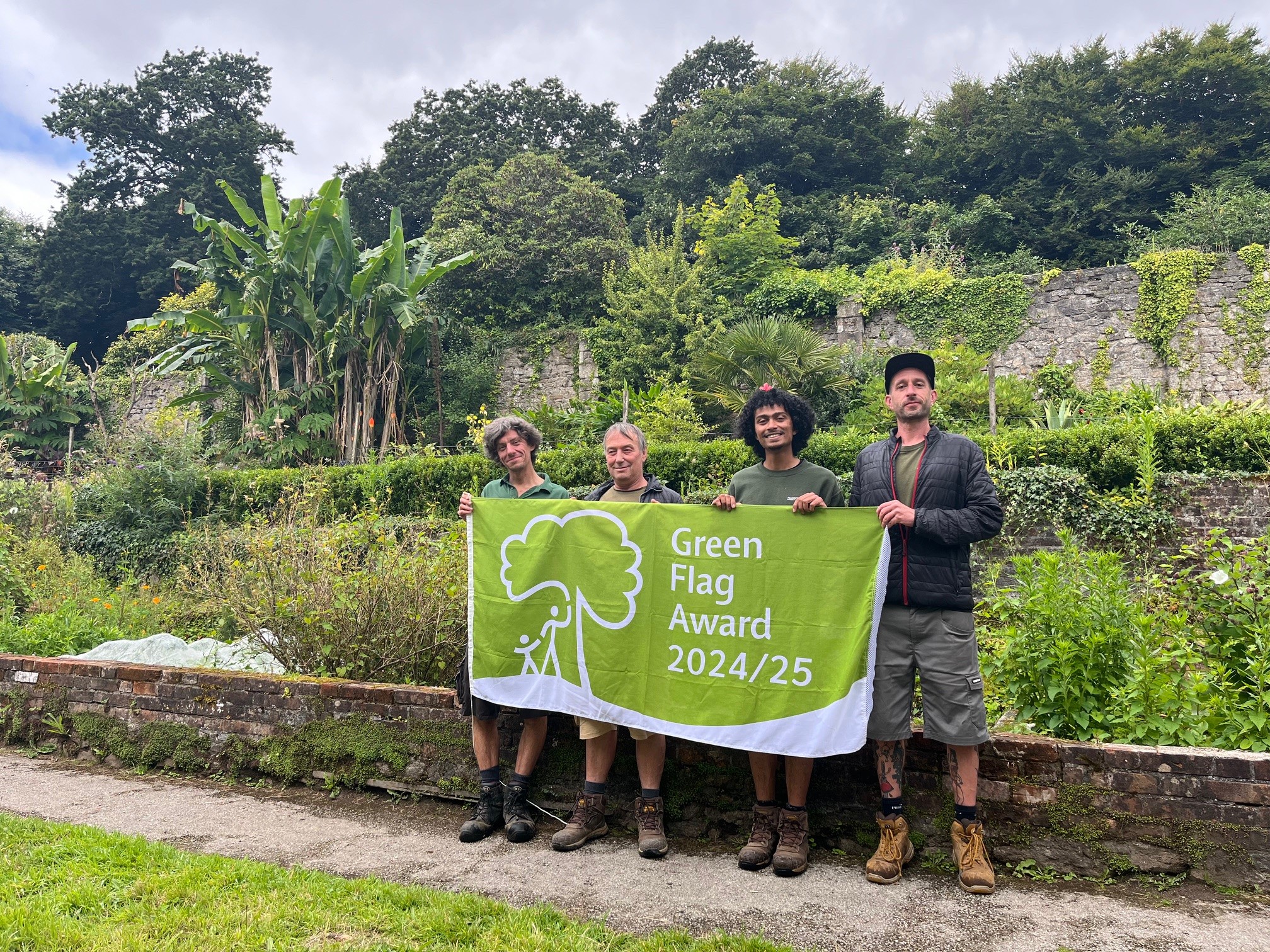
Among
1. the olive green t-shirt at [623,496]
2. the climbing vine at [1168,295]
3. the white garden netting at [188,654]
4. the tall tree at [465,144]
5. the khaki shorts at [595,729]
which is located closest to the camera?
the khaki shorts at [595,729]

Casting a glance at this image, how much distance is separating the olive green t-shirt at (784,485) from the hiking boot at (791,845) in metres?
1.23

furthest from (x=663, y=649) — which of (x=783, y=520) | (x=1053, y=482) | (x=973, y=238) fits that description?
(x=973, y=238)

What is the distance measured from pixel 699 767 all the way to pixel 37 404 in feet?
79.3

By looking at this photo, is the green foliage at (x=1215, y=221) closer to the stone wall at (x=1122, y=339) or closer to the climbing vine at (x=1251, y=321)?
the climbing vine at (x=1251, y=321)

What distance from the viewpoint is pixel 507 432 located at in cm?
392

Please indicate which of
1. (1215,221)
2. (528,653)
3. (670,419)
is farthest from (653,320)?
(528,653)

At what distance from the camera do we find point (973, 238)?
862 inches

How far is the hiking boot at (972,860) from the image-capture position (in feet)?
9.32

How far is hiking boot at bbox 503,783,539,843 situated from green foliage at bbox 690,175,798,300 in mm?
16964

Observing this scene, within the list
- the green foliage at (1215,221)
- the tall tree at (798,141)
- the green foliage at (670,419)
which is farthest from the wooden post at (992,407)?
the tall tree at (798,141)

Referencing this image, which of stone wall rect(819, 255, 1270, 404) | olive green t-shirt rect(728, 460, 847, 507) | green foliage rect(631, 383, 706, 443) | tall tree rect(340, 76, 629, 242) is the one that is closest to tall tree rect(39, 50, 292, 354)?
tall tree rect(340, 76, 629, 242)

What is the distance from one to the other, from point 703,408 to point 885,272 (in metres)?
6.66

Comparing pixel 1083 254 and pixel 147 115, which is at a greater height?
pixel 147 115

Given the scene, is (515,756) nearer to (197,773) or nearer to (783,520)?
(783,520)
